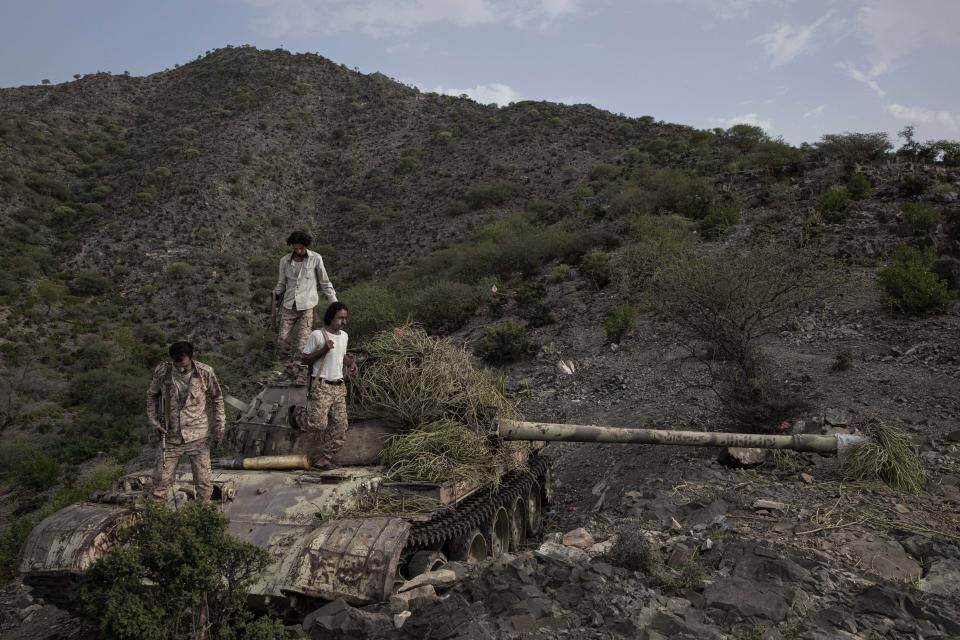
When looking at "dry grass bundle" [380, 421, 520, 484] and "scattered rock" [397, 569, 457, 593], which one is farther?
"dry grass bundle" [380, 421, 520, 484]

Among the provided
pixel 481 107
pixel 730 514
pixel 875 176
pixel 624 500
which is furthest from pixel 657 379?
pixel 481 107

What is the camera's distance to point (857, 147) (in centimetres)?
2886

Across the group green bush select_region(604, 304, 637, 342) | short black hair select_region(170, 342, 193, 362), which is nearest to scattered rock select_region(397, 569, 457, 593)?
short black hair select_region(170, 342, 193, 362)

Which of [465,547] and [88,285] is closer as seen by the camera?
[465,547]

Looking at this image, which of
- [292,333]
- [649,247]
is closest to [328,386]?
[292,333]

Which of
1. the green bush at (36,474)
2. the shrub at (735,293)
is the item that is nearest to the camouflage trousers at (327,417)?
the shrub at (735,293)

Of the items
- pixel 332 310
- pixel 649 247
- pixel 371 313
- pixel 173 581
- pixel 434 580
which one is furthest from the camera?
pixel 371 313

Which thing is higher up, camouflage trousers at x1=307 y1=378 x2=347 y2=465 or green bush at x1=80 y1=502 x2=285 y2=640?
camouflage trousers at x1=307 y1=378 x2=347 y2=465

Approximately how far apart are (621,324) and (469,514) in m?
10.9

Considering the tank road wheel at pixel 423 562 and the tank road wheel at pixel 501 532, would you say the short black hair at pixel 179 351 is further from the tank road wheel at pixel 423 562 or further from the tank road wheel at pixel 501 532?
the tank road wheel at pixel 501 532

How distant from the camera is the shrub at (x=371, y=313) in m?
22.3

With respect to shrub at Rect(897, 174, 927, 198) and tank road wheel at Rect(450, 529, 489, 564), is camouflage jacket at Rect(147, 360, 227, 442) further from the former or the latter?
shrub at Rect(897, 174, 927, 198)

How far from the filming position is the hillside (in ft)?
32.7

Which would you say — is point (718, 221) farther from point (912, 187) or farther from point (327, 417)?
point (327, 417)
